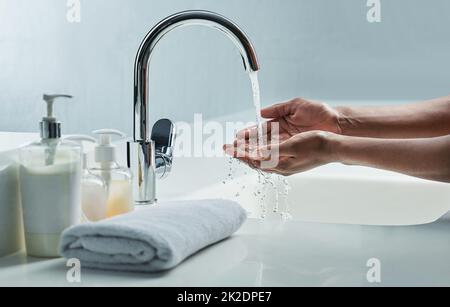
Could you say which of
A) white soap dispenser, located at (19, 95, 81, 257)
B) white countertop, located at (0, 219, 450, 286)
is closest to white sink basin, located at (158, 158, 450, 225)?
white countertop, located at (0, 219, 450, 286)

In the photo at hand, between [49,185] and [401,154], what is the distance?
51 cm

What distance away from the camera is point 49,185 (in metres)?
0.68

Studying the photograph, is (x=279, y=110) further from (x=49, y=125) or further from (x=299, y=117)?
(x=49, y=125)

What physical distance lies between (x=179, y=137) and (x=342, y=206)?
0.51 metres

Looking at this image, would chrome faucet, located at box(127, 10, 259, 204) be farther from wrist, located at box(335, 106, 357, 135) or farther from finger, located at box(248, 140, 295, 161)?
wrist, located at box(335, 106, 357, 135)

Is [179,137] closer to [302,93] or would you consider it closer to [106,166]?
[302,93]

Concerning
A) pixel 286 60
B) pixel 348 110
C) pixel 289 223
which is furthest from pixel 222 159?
pixel 289 223

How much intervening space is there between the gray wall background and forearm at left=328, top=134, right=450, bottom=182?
69 centimetres

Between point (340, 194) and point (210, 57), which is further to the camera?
point (210, 57)

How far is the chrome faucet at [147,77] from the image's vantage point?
3.08ft

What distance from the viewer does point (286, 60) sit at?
1.72 metres

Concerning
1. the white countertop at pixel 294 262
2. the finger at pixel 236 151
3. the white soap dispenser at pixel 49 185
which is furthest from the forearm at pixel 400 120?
the white soap dispenser at pixel 49 185

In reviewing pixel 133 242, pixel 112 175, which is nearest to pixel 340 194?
pixel 112 175

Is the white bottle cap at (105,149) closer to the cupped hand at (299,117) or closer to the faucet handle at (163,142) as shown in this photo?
the faucet handle at (163,142)
